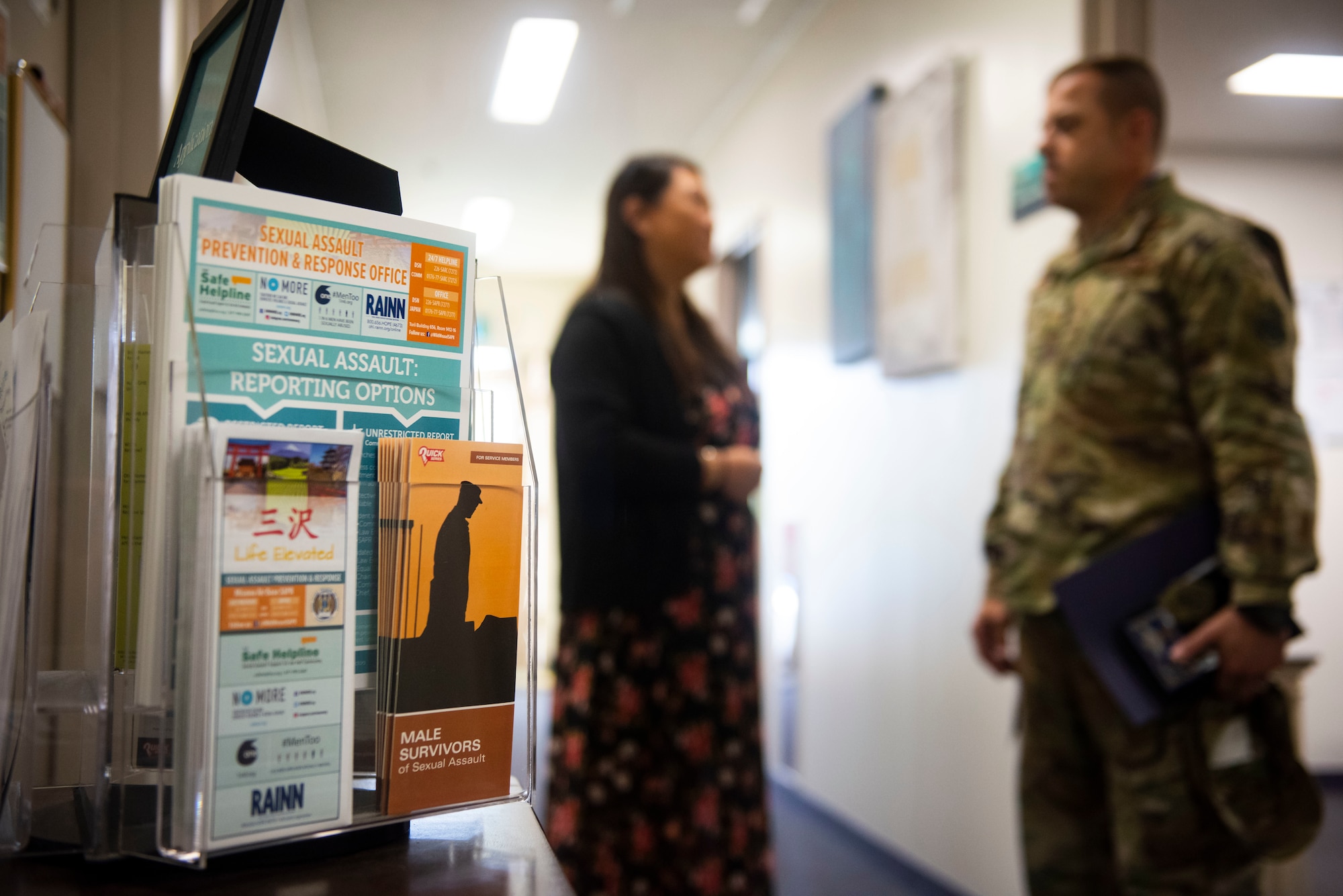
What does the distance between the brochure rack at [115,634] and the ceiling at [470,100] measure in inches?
6.3

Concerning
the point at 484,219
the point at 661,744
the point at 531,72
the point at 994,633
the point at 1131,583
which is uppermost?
the point at 531,72

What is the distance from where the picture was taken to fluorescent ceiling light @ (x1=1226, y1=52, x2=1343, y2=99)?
1.45 meters

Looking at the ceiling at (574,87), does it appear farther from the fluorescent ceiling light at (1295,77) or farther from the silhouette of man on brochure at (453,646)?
the silhouette of man on brochure at (453,646)

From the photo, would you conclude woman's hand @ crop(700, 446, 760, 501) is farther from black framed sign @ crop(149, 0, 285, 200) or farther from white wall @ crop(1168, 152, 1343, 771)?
black framed sign @ crop(149, 0, 285, 200)

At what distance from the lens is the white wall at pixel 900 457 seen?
1.89m

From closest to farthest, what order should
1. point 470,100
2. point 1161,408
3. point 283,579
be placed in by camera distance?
point 283,579
point 470,100
point 1161,408

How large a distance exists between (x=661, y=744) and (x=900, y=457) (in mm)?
1180

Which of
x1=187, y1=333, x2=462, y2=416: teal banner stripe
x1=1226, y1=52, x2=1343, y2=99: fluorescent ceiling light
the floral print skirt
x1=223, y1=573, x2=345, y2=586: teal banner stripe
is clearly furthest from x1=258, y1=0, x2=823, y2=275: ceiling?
x1=1226, y1=52, x2=1343, y2=99: fluorescent ceiling light

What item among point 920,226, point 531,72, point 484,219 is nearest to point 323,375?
point 484,219

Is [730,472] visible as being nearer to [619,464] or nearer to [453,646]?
[619,464]

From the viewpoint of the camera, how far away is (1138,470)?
1.23 metres

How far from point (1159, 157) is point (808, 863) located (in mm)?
1878

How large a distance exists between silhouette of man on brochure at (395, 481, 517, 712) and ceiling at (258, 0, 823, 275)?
0.61 feet

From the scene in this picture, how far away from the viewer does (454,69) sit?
0.82 meters
